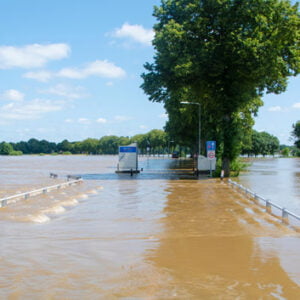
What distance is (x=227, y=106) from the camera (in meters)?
35.5

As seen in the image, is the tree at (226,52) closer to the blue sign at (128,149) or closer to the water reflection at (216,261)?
the blue sign at (128,149)

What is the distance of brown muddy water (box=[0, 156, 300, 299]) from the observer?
6371 mm

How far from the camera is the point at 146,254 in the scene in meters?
8.51

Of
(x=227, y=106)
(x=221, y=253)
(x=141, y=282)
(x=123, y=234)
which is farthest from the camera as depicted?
(x=227, y=106)

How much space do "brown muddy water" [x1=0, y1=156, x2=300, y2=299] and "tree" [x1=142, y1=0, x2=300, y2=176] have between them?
1983cm

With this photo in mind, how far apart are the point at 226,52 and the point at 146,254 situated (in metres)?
27.2

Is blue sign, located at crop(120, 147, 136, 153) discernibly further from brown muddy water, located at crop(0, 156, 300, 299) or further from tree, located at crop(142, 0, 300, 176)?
brown muddy water, located at crop(0, 156, 300, 299)

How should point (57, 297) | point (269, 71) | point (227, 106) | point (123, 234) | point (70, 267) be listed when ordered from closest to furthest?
point (57, 297) < point (70, 267) < point (123, 234) < point (269, 71) < point (227, 106)

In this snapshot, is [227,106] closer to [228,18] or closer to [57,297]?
[228,18]

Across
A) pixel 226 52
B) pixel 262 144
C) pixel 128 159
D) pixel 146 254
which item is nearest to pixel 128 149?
pixel 128 159

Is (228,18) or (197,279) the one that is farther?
(228,18)

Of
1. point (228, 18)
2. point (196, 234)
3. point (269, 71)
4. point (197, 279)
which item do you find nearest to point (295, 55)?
point (269, 71)

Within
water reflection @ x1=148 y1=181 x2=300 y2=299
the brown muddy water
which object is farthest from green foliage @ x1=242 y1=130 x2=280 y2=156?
water reflection @ x1=148 y1=181 x2=300 y2=299

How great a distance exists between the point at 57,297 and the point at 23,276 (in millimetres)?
1250
